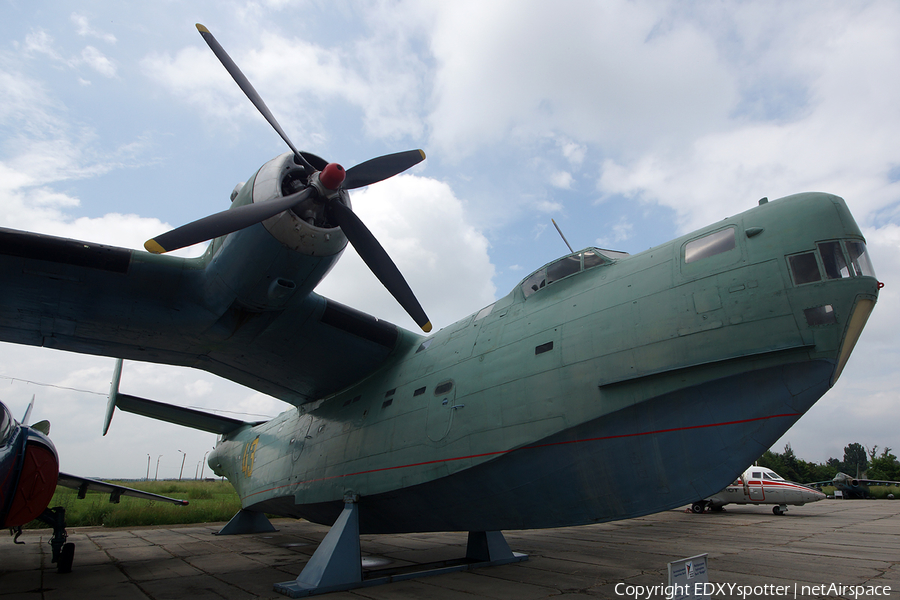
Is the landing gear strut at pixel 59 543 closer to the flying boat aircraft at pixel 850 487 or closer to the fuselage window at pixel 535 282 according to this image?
the fuselage window at pixel 535 282

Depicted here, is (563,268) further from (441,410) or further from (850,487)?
(850,487)

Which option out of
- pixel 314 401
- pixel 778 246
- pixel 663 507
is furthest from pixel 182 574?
pixel 778 246

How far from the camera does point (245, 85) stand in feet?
20.9

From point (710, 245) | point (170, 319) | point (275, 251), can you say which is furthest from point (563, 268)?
point (170, 319)

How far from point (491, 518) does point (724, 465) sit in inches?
112

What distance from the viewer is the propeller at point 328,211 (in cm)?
547

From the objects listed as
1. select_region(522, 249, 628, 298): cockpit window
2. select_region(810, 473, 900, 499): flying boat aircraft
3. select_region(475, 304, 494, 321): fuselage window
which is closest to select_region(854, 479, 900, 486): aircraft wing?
select_region(810, 473, 900, 499): flying boat aircraft

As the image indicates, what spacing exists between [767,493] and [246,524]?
62.7 feet

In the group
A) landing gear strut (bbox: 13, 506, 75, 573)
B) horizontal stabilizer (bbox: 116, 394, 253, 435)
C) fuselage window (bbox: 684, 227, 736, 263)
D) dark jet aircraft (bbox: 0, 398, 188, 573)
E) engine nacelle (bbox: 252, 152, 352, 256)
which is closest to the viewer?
fuselage window (bbox: 684, 227, 736, 263)

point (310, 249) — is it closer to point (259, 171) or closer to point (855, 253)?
point (259, 171)

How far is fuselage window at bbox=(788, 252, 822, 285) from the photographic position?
4.05 m

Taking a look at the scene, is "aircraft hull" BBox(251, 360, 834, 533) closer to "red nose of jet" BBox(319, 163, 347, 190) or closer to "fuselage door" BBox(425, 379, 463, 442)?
"fuselage door" BBox(425, 379, 463, 442)

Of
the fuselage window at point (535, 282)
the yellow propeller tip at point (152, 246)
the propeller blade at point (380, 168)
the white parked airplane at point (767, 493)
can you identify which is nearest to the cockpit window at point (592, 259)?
the fuselage window at point (535, 282)

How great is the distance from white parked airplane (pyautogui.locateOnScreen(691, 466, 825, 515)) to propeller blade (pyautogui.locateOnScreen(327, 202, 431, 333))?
16.8 m
